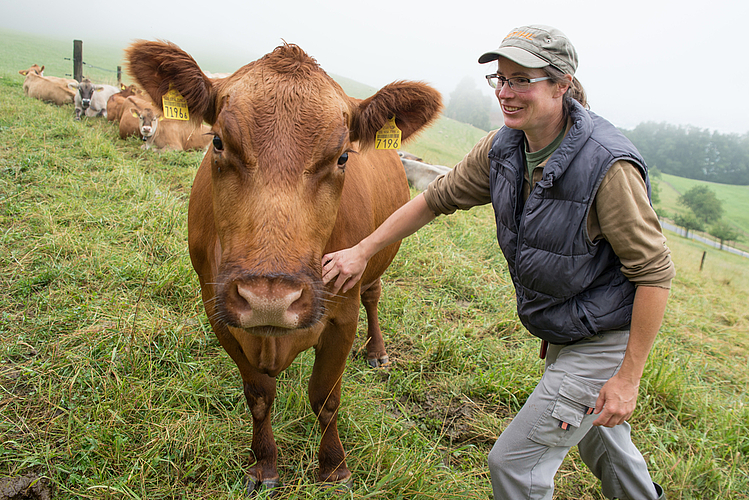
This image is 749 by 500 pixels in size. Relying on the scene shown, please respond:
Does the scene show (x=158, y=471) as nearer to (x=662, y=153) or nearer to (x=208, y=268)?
(x=208, y=268)

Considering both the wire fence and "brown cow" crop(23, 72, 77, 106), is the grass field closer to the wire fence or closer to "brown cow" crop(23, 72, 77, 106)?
"brown cow" crop(23, 72, 77, 106)

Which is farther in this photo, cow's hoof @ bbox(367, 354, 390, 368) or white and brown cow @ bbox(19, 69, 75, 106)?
white and brown cow @ bbox(19, 69, 75, 106)

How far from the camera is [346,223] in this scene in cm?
246

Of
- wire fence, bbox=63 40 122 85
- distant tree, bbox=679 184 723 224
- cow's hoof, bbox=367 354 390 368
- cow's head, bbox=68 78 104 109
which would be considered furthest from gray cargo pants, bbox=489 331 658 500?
distant tree, bbox=679 184 723 224

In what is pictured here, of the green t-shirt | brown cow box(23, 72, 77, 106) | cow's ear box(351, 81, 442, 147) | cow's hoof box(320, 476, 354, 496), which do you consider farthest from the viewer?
brown cow box(23, 72, 77, 106)

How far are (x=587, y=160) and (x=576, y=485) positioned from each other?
228 centimetres

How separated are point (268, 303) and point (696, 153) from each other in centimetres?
9438

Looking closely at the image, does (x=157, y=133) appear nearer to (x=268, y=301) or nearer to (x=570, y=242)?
(x=268, y=301)

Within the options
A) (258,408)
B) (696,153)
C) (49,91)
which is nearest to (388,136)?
(258,408)

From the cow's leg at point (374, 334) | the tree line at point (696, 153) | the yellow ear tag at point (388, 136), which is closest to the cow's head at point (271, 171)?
the yellow ear tag at point (388, 136)

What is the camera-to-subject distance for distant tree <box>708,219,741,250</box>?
48.2 metres

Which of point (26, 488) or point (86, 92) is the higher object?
point (86, 92)

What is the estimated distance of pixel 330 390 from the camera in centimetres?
263

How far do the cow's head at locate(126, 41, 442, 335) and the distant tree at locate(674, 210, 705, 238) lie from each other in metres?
59.8
